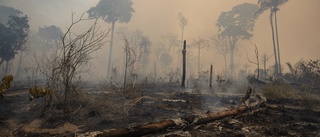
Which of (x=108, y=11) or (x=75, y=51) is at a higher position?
(x=108, y=11)

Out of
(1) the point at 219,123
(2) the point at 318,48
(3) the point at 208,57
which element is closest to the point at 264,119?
(1) the point at 219,123

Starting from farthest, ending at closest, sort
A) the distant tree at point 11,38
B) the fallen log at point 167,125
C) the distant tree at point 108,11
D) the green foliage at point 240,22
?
the green foliage at point 240,22 → the distant tree at point 108,11 → the distant tree at point 11,38 → the fallen log at point 167,125

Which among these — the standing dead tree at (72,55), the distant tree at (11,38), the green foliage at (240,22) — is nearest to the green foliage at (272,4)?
the green foliage at (240,22)

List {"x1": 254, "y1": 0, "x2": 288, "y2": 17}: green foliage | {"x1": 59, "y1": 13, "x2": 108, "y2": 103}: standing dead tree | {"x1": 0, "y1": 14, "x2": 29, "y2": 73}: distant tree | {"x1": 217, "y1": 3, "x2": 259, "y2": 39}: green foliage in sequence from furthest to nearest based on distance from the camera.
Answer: {"x1": 217, "y1": 3, "x2": 259, "y2": 39}: green foliage < {"x1": 254, "y1": 0, "x2": 288, "y2": 17}: green foliage < {"x1": 0, "y1": 14, "x2": 29, "y2": 73}: distant tree < {"x1": 59, "y1": 13, "x2": 108, "y2": 103}: standing dead tree

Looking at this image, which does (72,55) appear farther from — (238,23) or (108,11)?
(238,23)

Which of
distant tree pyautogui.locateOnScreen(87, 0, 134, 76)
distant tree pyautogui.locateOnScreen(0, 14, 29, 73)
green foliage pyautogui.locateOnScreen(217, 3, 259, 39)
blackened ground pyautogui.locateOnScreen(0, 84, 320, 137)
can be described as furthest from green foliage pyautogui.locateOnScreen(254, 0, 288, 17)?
distant tree pyautogui.locateOnScreen(0, 14, 29, 73)

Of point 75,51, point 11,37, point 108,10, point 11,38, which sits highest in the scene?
point 108,10

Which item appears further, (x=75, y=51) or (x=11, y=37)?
(x=11, y=37)

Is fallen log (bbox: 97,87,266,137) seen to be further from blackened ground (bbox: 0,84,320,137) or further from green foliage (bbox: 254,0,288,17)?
green foliage (bbox: 254,0,288,17)

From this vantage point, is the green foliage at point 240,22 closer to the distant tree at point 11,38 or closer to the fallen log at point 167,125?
the distant tree at point 11,38

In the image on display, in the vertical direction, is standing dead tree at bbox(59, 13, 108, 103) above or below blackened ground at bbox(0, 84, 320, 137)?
above

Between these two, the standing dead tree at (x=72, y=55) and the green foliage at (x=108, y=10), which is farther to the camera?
the green foliage at (x=108, y=10)

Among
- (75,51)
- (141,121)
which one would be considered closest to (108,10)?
(75,51)

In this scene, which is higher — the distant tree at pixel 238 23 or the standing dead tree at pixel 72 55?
the distant tree at pixel 238 23
